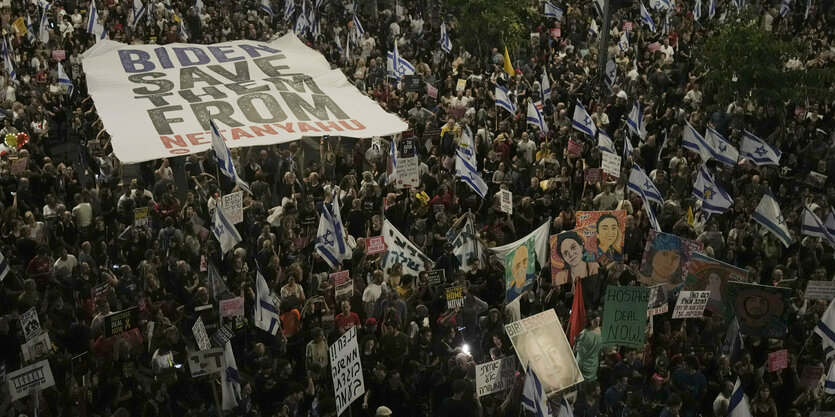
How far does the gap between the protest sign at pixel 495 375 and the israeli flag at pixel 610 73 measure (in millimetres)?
12712

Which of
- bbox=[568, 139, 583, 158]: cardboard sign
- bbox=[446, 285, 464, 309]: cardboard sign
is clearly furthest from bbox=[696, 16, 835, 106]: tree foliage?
bbox=[446, 285, 464, 309]: cardboard sign

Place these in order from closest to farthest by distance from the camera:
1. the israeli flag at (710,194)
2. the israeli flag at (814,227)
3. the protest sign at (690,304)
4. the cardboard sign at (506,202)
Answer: the protest sign at (690,304), the israeli flag at (814,227), the israeli flag at (710,194), the cardboard sign at (506,202)

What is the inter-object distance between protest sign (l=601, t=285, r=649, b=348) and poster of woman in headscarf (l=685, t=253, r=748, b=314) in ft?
4.71

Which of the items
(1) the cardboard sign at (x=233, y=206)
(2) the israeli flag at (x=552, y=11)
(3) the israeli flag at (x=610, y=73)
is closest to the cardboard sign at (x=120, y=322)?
(1) the cardboard sign at (x=233, y=206)

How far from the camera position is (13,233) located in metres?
15.1

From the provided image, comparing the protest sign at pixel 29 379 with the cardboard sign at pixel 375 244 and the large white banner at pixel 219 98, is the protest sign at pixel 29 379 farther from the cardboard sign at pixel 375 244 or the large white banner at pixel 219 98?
the large white banner at pixel 219 98

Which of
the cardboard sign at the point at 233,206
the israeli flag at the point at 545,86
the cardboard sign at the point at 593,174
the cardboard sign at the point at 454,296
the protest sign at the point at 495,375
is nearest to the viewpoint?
the protest sign at the point at 495,375

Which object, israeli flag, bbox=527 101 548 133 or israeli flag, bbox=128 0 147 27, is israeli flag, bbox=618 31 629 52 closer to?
israeli flag, bbox=527 101 548 133

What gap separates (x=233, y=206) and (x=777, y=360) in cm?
815

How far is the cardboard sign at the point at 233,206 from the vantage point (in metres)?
15.3

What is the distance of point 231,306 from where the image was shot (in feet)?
42.1

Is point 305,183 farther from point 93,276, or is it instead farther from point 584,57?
point 584,57

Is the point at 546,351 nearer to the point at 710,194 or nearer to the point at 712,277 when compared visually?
the point at 712,277

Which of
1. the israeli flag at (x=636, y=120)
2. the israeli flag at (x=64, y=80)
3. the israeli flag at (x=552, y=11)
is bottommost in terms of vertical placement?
the israeli flag at (x=552, y=11)
